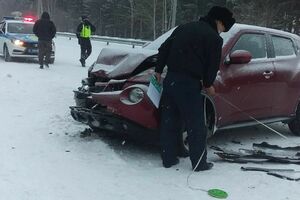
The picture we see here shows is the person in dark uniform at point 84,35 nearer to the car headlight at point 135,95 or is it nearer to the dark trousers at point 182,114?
the car headlight at point 135,95

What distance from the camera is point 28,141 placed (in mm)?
6570

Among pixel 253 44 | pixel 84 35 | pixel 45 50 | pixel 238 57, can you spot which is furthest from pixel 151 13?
pixel 238 57

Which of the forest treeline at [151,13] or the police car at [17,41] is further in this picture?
the forest treeline at [151,13]

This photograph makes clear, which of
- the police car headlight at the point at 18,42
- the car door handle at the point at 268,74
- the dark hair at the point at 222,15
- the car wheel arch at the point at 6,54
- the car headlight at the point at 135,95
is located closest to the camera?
the dark hair at the point at 222,15

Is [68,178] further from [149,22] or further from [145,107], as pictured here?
[149,22]

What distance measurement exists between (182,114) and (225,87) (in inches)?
43.2

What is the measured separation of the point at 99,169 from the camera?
562 centimetres

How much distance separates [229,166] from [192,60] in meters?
1.44

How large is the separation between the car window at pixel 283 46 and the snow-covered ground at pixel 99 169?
1330 millimetres

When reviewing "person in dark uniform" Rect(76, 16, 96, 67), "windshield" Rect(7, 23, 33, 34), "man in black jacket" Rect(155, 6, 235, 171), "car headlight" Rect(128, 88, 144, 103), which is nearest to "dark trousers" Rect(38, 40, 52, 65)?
"person in dark uniform" Rect(76, 16, 96, 67)

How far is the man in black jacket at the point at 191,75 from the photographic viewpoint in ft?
18.1

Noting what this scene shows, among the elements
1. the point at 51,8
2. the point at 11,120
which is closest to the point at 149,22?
the point at 51,8

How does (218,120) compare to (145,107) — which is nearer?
(145,107)

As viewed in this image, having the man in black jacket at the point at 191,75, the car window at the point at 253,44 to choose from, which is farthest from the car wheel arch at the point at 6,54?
the man in black jacket at the point at 191,75
